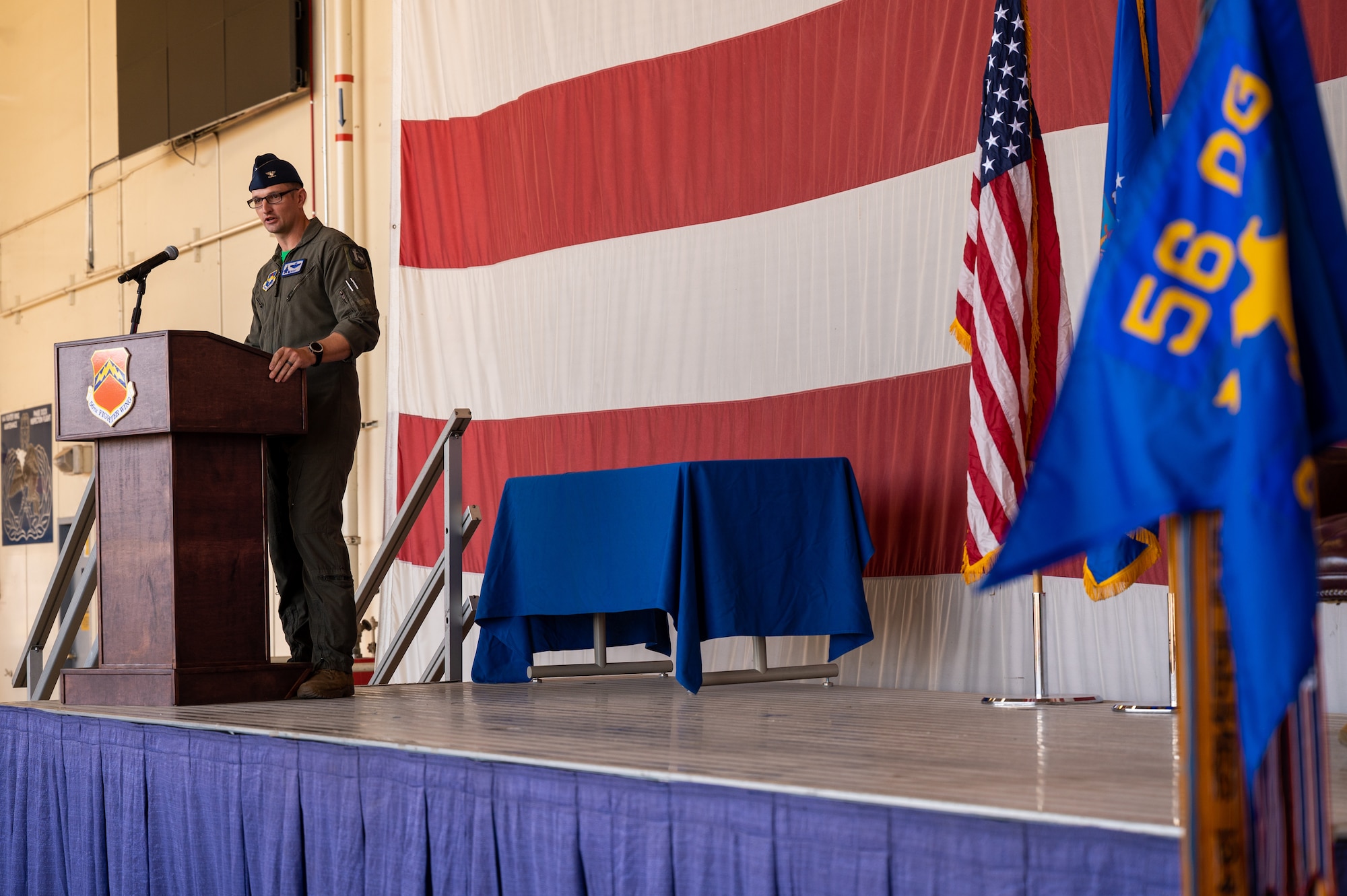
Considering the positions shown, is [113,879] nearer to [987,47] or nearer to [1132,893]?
[1132,893]

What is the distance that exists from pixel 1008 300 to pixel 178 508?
192cm

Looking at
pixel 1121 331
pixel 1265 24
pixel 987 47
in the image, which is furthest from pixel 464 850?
pixel 987 47

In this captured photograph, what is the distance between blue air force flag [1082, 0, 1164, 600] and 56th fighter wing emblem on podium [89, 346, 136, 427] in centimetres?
211

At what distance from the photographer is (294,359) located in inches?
120

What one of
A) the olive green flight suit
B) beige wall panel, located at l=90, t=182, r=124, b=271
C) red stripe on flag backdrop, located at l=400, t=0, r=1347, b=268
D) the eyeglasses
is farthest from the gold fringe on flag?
beige wall panel, located at l=90, t=182, r=124, b=271

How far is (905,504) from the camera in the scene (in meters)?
3.71

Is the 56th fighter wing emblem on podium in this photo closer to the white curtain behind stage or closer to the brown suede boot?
the brown suede boot

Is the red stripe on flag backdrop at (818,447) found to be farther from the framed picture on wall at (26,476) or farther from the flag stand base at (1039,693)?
the framed picture on wall at (26,476)

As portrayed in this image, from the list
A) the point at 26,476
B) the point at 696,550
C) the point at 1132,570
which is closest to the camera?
the point at 1132,570

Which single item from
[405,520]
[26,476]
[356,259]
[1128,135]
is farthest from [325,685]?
[26,476]

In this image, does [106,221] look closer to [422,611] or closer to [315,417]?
[422,611]

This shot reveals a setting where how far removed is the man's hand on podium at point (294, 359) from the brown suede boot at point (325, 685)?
27.9 inches

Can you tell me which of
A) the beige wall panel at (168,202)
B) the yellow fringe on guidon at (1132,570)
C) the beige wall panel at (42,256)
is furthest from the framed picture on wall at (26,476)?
the yellow fringe on guidon at (1132,570)

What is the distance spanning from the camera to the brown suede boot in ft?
10.3
